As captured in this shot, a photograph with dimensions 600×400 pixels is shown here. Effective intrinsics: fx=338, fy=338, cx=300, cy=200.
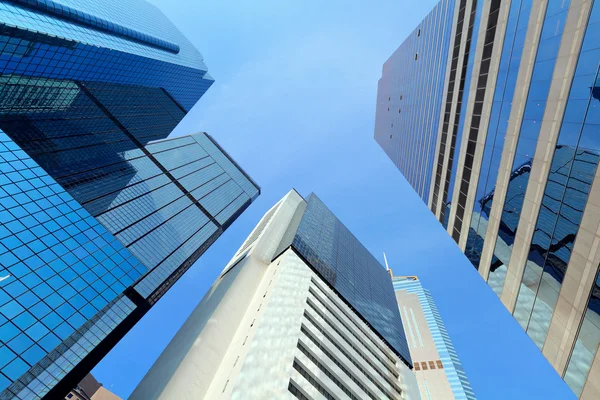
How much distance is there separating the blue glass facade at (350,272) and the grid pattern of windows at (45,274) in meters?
37.4

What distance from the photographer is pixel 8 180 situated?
44562 mm

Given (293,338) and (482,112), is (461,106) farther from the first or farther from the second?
(293,338)

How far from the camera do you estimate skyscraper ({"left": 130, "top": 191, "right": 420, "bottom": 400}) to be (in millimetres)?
39188

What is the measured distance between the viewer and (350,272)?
88.4m

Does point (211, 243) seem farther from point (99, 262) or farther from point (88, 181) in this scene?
point (99, 262)

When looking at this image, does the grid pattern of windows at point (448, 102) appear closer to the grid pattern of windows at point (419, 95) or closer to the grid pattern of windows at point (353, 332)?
the grid pattern of windows at point (419, 95)

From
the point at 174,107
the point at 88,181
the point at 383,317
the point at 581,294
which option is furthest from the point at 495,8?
the point at 174,107

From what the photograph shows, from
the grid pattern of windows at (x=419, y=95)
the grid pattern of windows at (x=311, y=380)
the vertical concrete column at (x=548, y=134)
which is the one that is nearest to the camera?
the vertical concrete column at (x=548, y=134)

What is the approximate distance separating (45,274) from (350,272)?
6536 cm

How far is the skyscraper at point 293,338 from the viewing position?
39188 mm

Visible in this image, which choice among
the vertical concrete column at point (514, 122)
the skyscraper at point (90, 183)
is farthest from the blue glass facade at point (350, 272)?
the vertical concrete column at point (514, 122)

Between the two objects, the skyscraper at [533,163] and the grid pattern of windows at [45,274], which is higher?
the skyscraper at [533,163]

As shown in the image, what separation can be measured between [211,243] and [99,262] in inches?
3627

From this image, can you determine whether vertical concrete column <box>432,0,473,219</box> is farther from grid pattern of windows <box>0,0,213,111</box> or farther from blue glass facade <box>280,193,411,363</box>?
grid pattern of windows <box>0,0,213,111</box>
